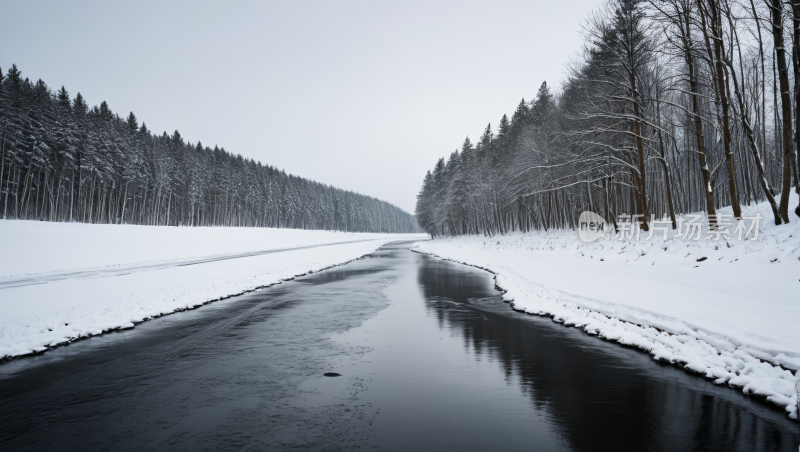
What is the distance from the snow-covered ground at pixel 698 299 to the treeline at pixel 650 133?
2.64 meters

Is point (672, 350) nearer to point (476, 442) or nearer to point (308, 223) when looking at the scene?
point (476, 442)

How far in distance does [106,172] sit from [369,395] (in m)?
67.6

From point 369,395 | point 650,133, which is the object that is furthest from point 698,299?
point 650,133

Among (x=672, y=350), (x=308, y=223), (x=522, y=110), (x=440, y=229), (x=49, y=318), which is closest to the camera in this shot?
(x=672, y=350)

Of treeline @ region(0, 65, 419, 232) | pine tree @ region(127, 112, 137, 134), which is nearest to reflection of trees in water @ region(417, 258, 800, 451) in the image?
treeline @ region(0, 65, 419, 232)

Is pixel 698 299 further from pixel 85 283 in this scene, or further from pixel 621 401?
pixel 85 283

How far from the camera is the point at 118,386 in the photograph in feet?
21.3

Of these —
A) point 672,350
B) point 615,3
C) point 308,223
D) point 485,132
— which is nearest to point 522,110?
point 485,132

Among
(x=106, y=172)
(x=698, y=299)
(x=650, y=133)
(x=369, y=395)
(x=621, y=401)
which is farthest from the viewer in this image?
(x=106, y=172)

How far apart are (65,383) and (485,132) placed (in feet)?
227

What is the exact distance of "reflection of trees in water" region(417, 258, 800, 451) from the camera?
466cm

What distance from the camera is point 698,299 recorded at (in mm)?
10922

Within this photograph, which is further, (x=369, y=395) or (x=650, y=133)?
(x=650, y=133)

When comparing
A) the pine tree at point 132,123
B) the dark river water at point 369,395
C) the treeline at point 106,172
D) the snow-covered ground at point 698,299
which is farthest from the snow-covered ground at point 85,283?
the pine tree at point 132,123
